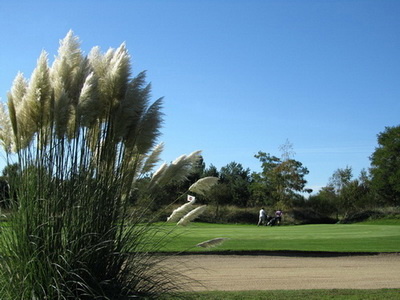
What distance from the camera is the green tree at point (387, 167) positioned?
57625 millimetres

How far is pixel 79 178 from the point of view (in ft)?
14.6

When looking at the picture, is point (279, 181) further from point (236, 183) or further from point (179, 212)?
point (179, 212)

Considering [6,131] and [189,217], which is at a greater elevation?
[6,131]

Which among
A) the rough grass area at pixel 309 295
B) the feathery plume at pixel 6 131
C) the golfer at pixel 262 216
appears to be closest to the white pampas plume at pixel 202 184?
the feathery plume at pixel 6 131

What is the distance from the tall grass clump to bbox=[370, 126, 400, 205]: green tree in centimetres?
5690

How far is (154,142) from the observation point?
4820 mm

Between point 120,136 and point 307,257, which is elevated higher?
point 120,136

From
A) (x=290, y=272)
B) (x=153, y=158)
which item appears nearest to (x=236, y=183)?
(x=290, y=272)

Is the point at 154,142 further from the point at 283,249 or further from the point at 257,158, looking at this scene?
the point at 257,158

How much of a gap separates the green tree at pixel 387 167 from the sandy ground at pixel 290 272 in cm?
4640

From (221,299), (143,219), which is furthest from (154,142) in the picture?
(221,299)

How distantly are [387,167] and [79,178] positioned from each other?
61818 millimetres

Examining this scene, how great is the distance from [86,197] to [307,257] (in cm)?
1072

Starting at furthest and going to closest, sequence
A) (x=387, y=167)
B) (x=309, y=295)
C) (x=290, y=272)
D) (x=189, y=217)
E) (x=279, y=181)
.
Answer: (x=387, y=167)
(x=279, y=181)
(x=290, y=272)
(x=309, y=295)
(x=189, y=217)
